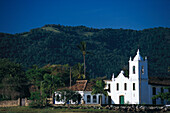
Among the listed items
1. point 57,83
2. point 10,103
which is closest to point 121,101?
point 57,83

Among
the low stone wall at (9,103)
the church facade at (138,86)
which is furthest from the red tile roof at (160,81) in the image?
the low stone wall at (9,103)

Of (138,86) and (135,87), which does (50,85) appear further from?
(138,86)

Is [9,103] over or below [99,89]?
below

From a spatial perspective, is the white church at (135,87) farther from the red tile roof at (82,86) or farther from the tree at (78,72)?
the tree at (78,72)

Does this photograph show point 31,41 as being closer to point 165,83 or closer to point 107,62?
point 107,62

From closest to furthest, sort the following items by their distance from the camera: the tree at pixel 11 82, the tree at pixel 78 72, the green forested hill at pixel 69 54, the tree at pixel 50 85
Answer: the tree at pixel 50 85 < the tree at pixel 11 82 < the tree at pixel 78 72 < the green forested hill at pixel 69 54

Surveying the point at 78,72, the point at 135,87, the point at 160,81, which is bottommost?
the point at 135,87

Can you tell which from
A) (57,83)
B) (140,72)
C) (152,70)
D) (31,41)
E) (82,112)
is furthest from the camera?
(31,41)

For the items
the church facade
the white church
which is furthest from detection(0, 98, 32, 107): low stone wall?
the church facade

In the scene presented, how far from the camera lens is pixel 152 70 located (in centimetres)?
15212

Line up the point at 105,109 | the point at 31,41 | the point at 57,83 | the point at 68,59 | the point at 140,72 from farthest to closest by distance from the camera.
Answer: the point at 31,41 → the point at 68,59 → the point at 57,83 → the point at 140,72 → the point at 105,109

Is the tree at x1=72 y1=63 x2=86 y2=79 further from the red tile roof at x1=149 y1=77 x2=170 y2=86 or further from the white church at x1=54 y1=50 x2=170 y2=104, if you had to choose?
the red tile roof at x1=149 y1=77 x2=170 y2=86

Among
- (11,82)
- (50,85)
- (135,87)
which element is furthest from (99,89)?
(11,82)

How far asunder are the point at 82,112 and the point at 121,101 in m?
17.1
